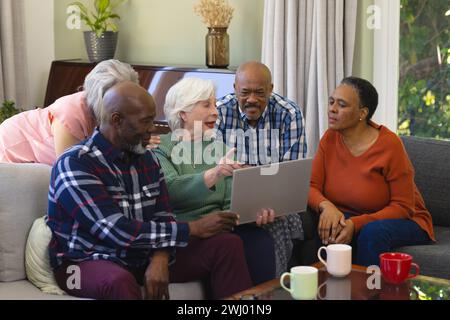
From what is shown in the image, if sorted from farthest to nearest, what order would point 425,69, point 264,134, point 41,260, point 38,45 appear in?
point 38,45
point 425,69
point 264,134
point 41,260

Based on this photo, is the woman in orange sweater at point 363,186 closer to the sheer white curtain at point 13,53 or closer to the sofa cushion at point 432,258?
the sofa cushion at point 432,258

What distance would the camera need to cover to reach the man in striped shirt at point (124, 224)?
2549 mm

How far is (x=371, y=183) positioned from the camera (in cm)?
329

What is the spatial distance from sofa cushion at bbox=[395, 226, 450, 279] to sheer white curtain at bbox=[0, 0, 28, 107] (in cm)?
261

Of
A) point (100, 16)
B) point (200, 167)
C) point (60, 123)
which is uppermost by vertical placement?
point (100, 16)

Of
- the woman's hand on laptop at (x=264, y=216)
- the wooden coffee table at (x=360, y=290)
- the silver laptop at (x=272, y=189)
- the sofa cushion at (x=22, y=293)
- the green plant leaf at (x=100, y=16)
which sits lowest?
the sofa cushion at (x=22, y=293)

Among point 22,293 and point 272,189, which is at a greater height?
point 272,189

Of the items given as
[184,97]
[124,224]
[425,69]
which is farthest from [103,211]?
[425,69]

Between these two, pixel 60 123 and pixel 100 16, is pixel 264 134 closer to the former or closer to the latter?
pixel 60 123

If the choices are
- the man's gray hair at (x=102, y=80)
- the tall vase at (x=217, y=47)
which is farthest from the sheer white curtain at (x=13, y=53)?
the man's gray hair at (x=102, y=80)

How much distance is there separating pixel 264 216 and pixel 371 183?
1.84 feet

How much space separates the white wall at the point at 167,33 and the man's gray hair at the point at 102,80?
5.31ft

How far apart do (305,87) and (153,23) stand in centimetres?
126

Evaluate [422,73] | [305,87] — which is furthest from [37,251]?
[422,73]
